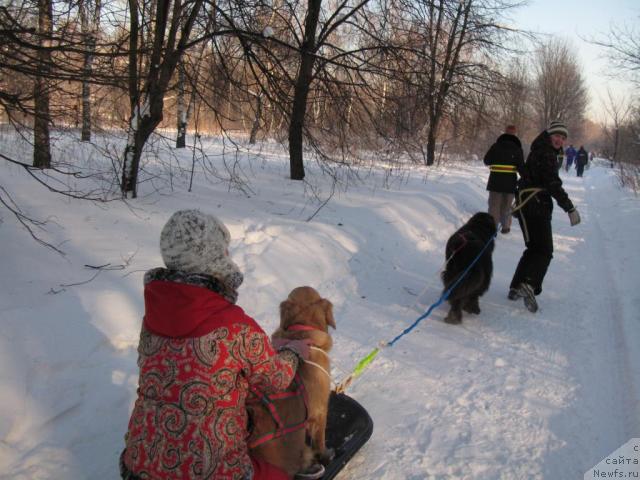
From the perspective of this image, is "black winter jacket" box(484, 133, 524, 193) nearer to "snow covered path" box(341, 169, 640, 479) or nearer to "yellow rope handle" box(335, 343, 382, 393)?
"snow covered path" box(341, 169, 640, 479)

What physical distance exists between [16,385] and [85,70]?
2.40 m

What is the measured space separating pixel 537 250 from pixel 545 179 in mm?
851

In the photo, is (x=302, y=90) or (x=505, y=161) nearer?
(x=302, y=90)

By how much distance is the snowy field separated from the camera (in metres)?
2.76

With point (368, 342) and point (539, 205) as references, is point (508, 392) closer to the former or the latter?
point (368, 342)

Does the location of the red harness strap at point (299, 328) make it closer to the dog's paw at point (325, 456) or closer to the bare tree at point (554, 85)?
the dog's paw at point (325, 456)

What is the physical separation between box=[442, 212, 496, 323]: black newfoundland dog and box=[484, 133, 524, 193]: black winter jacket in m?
3.92

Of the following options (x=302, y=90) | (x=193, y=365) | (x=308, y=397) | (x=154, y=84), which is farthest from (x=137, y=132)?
(x=193, y=365)

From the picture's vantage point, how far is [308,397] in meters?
2.19

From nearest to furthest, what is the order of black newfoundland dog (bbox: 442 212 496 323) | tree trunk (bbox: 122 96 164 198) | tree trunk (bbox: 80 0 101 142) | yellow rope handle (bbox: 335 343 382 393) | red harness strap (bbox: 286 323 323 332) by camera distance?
1. red harness strap (bbox: 286 323 323 332)
2. yellow rope handle (bbox: 335 343 382 393)
3. tree trunk (bbox: 80 0 101 142)
4. black newfoundland dog (bbox: 442 212 496 323)
5. tree trunk (bbox: 122 96 164 198)

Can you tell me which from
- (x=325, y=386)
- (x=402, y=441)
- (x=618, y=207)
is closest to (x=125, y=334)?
(x=325, y=386)

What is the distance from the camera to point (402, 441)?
9.57ft

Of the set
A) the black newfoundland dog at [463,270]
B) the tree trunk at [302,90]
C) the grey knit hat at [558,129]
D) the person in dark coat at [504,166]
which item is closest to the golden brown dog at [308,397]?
the black newfoundland dog at [463,270]

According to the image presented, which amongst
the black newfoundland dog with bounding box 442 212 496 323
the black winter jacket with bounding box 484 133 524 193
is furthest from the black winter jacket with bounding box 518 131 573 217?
the black winter jacket with bounding box 484 133 524 193
